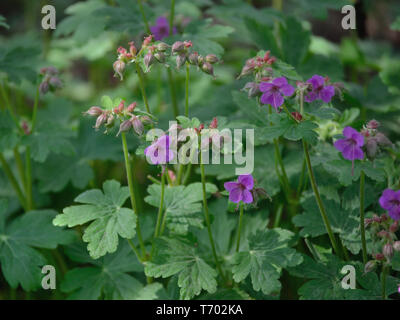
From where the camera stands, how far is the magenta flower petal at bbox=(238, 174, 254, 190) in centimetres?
196

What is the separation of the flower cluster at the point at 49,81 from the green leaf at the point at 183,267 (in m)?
1.07

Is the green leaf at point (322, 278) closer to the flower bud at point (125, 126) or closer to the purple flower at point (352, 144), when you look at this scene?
the purple flower at point (352, 144)

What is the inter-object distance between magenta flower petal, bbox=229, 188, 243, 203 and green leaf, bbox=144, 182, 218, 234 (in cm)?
33

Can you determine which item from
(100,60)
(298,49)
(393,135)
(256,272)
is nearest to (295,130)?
(256,272)

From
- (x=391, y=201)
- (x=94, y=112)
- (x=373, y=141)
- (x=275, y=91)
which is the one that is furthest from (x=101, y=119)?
(x=391, y=201)

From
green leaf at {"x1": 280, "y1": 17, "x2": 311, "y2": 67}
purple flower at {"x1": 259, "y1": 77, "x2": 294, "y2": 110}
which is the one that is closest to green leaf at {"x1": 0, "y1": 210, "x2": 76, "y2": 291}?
purple flower at {"x1": 259, "y1": 77, "x2": 294, "y2": 110}

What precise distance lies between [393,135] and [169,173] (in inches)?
72.0

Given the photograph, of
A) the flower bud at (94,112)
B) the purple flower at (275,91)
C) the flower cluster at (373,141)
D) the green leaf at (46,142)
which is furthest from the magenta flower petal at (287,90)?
the green leaf at (46,142)

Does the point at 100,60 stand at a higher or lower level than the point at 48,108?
higher

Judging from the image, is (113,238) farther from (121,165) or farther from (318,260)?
(121,165)

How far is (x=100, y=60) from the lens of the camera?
457 centimetres

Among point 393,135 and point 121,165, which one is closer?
point 393,135

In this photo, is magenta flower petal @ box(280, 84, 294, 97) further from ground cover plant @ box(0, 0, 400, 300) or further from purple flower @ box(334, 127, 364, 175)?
purple flower @ box(334, 127, 364, 175)
